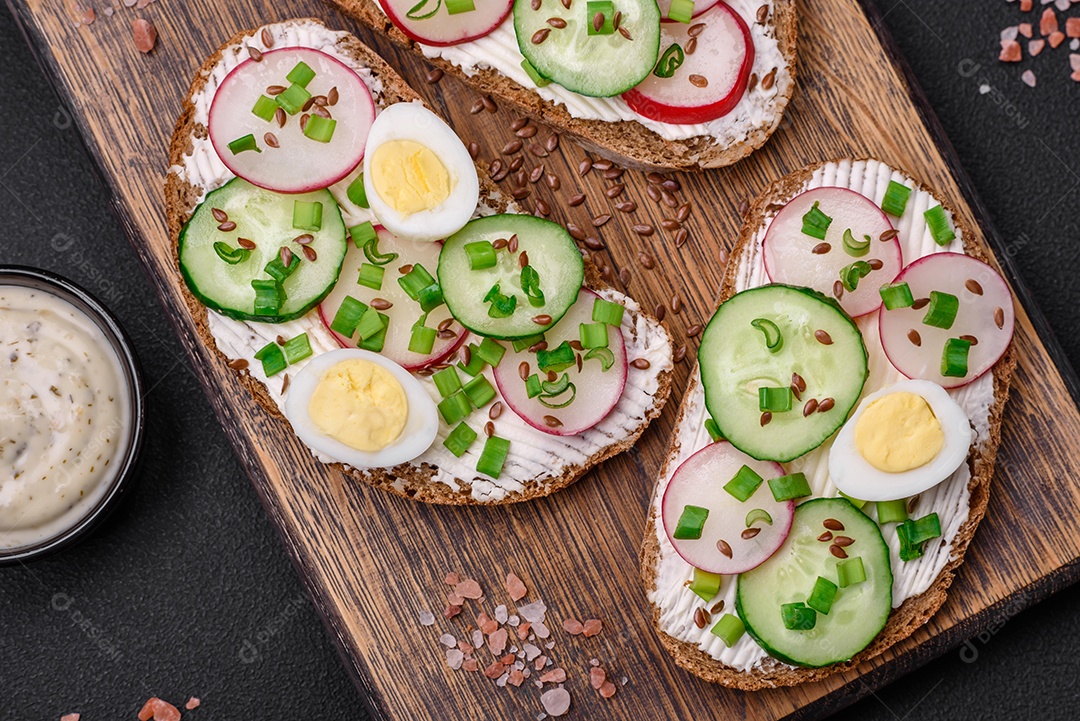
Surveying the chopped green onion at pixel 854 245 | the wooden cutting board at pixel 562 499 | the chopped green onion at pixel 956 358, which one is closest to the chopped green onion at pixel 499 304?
the wooden cutting board at pixel 562 499

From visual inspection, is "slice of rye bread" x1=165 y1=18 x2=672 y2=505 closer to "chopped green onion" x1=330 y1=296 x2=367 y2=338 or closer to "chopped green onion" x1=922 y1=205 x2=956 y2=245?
"chopped green onion" x1=330 y1=296 x2=367 y2=338

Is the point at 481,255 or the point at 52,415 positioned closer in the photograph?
the point at 481,255

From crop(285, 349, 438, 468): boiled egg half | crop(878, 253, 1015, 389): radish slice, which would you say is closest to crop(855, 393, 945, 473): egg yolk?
crop(878, 253, 1015, 389): radish slice

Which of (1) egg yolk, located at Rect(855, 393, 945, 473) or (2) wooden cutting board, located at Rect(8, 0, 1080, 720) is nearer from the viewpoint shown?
(1) egg yolk, located at Rect(855, 393, 945, 473)

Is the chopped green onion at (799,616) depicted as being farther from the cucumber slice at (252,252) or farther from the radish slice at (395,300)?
the cucumber slice at (252,252)

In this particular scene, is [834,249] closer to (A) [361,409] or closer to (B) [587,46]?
(B) [587,46]

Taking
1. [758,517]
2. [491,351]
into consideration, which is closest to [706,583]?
[758,517]
